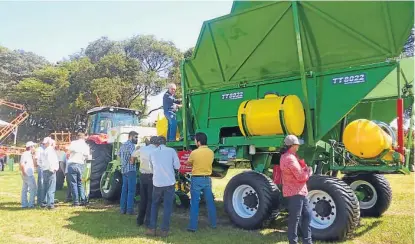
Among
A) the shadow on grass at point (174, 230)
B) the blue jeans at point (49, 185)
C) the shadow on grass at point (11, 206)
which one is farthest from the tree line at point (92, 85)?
the shadow on grass at point (174, 230)

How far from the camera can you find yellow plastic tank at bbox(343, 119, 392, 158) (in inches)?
245

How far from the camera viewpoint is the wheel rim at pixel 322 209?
239 inches

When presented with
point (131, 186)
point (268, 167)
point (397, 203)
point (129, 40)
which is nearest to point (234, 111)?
point (268, 167)

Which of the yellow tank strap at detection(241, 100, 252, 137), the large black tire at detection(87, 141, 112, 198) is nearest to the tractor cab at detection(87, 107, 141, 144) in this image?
the large black tire at detection(87, 141, 112, 198)

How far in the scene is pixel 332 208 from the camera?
19.9 ft

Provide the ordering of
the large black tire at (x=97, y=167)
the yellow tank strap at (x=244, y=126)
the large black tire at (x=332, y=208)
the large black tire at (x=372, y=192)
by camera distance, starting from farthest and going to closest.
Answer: the large black tire at (x=97, y=167) < the large black tire at (x=372, y=192) < the yellow tank strap at (x=244, y=126) < the large black tire at (x=332, y=208)

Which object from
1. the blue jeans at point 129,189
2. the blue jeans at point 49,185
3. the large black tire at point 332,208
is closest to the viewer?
the large black tire at point 332,208

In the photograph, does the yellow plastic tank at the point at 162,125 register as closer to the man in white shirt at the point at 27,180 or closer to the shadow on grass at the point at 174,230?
the shadow on grass at the point at 174,230

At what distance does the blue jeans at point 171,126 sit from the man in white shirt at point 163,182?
219 centimetres

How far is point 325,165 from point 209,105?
2.67 m

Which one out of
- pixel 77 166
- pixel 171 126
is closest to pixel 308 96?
pixel 171 126

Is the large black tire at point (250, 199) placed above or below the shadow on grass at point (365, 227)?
above

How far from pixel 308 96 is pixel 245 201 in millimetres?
2197

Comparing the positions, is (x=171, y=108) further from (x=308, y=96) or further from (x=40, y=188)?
(x=40, y=188)
